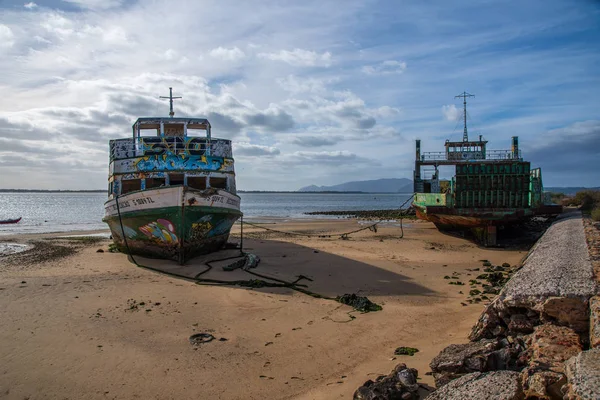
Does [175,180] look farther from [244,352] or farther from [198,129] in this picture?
[244,352]

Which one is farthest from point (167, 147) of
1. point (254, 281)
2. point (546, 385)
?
point (546, 385)

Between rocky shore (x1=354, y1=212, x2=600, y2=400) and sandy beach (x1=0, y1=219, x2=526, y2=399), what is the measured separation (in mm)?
602

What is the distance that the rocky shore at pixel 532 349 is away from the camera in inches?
116

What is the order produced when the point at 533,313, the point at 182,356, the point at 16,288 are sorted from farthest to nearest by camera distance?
the point at 16,288, the point at 182,356, the point at 533,313

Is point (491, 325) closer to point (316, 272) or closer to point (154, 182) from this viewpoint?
point (316, 272)

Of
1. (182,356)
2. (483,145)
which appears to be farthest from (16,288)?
(483,145)

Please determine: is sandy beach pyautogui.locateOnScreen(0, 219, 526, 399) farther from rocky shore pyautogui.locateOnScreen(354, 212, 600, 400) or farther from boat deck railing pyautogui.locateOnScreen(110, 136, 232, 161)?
boat deck railing pyautogui.locateOnScreen(110, 136, 232, 161)

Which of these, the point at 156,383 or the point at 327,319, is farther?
the point at 327,319

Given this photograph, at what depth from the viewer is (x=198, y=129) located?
15.3 meters

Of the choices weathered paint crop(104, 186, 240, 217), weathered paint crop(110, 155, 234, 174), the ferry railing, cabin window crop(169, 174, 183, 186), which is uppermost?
the ferry railing

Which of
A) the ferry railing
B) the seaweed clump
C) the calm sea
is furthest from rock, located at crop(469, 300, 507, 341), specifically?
the calm sea

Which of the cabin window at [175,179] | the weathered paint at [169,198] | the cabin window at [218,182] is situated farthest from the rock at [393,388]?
the cabin window at [218,182]

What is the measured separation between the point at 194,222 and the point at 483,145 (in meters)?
32.3

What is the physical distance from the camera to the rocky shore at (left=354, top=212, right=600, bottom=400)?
2.95 meters
